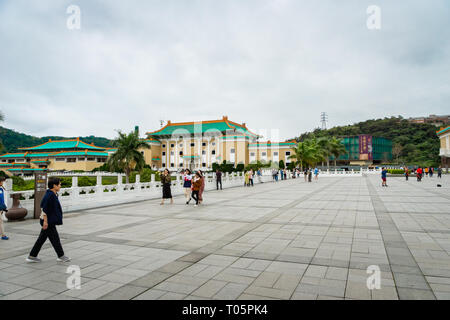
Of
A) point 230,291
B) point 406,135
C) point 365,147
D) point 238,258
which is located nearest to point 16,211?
point 238,258

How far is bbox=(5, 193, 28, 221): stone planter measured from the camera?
8.40 meters

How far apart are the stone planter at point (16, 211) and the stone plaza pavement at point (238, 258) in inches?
16.1

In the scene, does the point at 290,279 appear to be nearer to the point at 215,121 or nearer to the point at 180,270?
the point at 180,270

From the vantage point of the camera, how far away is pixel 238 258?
15.7ft

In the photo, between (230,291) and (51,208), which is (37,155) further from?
(230,291)

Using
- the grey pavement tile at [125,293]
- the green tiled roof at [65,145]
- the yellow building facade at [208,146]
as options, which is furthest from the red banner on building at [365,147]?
the grey pavement tile at [125,293]

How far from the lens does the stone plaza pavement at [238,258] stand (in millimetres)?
3498

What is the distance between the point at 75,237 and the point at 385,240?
22.1ft

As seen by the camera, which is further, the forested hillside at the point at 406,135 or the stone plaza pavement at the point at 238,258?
the forested hillside at the point at 406,135

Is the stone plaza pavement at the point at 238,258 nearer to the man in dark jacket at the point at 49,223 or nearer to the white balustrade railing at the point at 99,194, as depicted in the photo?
the man in dark jacket at the point at 49,223

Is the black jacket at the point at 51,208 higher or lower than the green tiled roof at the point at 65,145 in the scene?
lower

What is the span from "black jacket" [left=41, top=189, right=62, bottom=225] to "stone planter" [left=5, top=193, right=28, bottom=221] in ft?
16.8

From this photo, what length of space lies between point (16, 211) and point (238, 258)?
746cm

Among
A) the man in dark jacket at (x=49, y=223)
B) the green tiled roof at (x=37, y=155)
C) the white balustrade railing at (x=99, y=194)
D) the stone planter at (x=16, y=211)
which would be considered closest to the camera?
the man in dark jacket at (x=49, y=223)
